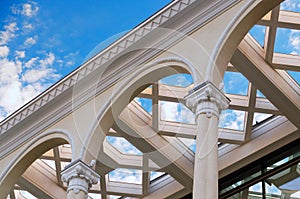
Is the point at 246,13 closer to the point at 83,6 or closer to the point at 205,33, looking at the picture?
the point at 205,33

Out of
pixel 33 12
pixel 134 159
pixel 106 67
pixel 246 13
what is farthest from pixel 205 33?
pixel 33 12

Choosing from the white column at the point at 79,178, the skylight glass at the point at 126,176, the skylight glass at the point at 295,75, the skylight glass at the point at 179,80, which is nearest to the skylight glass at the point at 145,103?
the skylight glass at the point at 179,80

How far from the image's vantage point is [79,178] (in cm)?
1467

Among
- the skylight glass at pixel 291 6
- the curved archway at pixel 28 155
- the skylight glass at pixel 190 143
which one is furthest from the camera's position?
the skylight glass at pixel 190 143

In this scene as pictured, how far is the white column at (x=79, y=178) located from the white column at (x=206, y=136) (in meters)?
3.06

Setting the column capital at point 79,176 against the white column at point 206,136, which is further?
the column capital at point 79,176

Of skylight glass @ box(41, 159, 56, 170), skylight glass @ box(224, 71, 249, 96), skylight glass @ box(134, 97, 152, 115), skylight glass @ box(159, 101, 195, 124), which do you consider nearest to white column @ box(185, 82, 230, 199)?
skylight glass @ box(224, 71, 249, 96)

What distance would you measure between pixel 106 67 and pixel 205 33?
9.79 ft

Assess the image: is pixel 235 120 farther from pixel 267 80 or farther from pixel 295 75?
pixel 267 80

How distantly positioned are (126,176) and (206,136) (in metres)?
7.66

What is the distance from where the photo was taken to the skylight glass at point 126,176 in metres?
19.3

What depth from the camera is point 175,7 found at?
Result: 47.8 ft

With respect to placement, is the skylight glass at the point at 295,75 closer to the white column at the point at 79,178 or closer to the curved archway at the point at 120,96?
the curved archway at the point at 120,96

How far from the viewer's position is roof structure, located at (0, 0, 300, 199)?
47.1 feet
